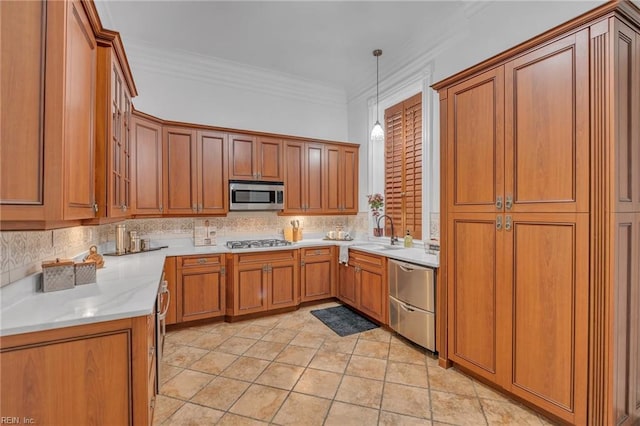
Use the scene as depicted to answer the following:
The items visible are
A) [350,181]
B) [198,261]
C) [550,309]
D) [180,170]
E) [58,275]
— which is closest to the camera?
[58,275]

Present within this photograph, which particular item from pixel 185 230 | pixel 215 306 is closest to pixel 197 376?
pixel 215 306

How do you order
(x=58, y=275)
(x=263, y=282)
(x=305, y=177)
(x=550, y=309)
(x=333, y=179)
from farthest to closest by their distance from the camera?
(x=333, y=179), (x=305, y=177), (x=263, y=282), (x=550, y=309), (x=58, y=275)

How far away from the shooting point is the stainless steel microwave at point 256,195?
3.68m

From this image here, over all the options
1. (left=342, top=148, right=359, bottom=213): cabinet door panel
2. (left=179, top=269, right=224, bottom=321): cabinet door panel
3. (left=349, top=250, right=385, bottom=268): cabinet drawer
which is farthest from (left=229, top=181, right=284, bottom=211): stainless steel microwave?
(left=349, top=250, right=385, bottom=268): cabinet drawer

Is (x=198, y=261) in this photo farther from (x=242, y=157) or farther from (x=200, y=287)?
(x=242, y=157)

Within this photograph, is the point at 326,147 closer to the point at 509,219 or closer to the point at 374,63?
the point at 374,63

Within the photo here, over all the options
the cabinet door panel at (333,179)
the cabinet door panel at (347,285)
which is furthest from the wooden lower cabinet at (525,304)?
the cabinet door panel at (333,179)

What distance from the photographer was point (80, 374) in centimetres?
120

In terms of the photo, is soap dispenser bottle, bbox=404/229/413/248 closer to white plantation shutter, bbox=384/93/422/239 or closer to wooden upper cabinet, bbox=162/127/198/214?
white plantation shutter, bbox=384/93/422/239

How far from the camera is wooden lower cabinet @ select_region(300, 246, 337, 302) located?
3854mm

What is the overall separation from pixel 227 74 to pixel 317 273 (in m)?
2.99

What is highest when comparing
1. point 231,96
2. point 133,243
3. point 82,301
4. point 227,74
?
point 227,74

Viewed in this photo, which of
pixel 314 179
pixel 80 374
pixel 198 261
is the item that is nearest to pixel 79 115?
pixel 80 374

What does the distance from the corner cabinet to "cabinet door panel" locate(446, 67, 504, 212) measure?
7.95 ft
